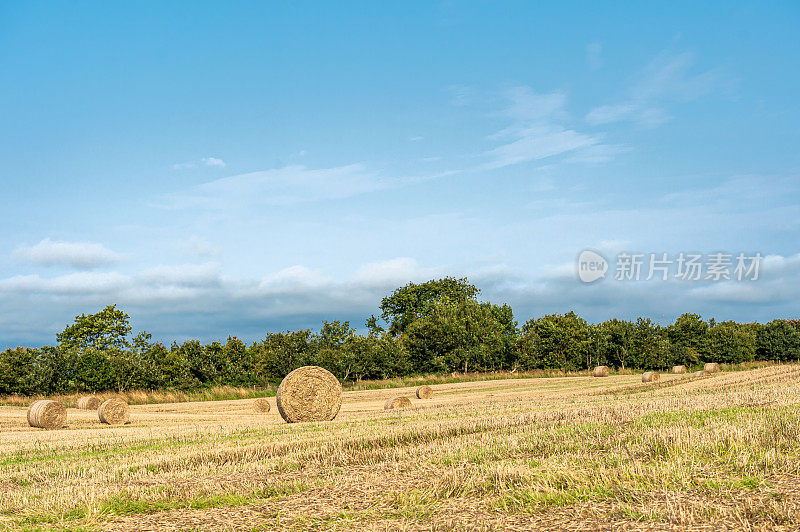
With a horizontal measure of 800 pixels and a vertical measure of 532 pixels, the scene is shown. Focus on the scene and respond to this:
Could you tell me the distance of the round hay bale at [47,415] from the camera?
22359mm

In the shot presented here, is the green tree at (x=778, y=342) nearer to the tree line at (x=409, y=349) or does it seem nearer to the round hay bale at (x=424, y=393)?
the tree line at (x=409, y=349)

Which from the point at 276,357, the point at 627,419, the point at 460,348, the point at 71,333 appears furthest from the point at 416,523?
the point at 71,333

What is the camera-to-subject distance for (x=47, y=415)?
22.4 meters

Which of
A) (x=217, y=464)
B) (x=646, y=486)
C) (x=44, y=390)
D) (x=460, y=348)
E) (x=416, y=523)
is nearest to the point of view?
(x=416, y=523)

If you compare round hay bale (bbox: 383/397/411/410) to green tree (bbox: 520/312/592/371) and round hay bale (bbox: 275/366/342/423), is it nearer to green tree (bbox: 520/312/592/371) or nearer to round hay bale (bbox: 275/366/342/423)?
round hay bale (bbox: 275/366/342/423)

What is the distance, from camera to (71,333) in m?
67.4

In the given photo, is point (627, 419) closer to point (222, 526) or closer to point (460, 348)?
point (222, 526)

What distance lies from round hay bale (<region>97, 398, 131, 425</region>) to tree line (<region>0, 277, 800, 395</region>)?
693 inches

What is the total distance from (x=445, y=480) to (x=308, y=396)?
14517 millimetres

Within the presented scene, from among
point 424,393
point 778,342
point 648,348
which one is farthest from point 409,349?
point 778,342

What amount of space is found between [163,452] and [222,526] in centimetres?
586

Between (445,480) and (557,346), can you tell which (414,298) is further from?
(445,480)

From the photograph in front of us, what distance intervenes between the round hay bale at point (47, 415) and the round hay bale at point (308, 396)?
8131mm

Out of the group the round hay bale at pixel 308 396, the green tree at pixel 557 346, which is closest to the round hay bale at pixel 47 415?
the round hay bale at pixel 308 396
